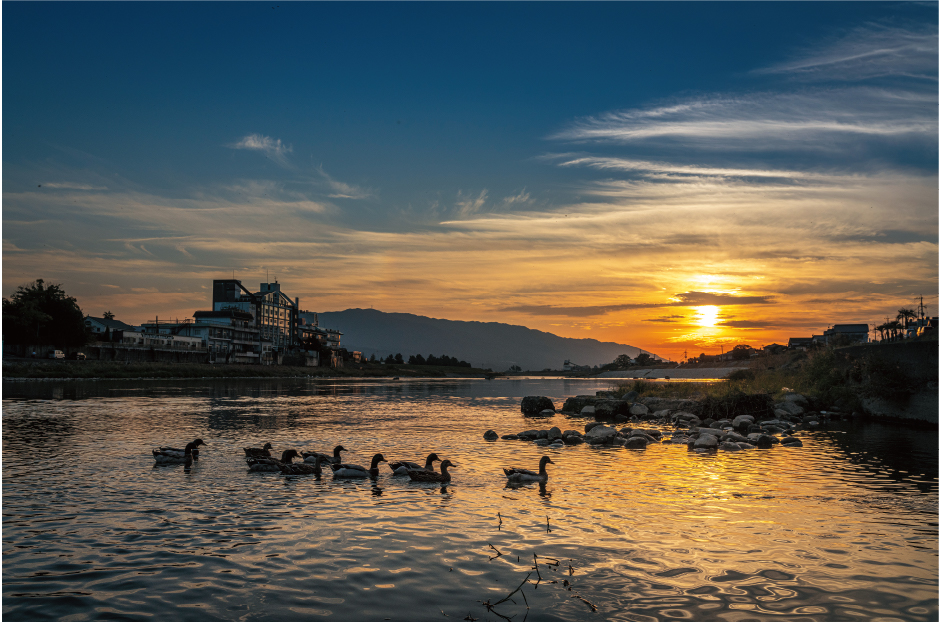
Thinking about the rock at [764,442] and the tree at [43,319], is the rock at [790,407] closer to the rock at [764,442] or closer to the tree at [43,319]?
the rock at [764,442]

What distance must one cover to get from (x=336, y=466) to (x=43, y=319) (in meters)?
93.5

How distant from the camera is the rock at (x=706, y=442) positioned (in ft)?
79.9

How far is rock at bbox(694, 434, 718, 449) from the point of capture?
24.4 metres

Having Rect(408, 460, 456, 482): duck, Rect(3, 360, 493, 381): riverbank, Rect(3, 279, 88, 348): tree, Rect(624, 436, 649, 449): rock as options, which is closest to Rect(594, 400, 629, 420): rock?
Rect(624, 436, 649, 449): rock

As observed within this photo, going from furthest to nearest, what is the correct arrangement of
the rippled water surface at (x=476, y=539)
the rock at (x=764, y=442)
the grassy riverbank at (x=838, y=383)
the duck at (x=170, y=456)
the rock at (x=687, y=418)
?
the rock at (x=687, y=418), the grassy riverbank at (x=838, y=383), the rock at (x=764, y=442), the duck at (x=170, y=456), the rippled water surface at (x=476, y=539)

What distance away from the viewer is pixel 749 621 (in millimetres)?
8117

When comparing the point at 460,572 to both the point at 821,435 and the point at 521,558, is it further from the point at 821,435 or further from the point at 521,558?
the point at 821,435

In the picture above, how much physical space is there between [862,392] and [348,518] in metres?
33.9

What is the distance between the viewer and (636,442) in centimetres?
2539

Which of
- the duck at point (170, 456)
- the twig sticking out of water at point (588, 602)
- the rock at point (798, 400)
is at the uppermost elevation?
the rock at point (798, 400)

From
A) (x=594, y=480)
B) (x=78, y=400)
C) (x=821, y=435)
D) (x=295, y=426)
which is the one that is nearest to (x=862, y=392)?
(x=821, y=435)

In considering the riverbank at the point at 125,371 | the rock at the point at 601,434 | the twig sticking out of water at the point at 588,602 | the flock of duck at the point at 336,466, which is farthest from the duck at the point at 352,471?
the riverbank at the point at 125,371

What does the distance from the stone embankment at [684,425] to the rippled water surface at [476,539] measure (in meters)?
3.25

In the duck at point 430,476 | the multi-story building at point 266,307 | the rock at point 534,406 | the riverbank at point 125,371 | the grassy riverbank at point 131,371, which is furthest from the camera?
the multi-story building at point 266,307
